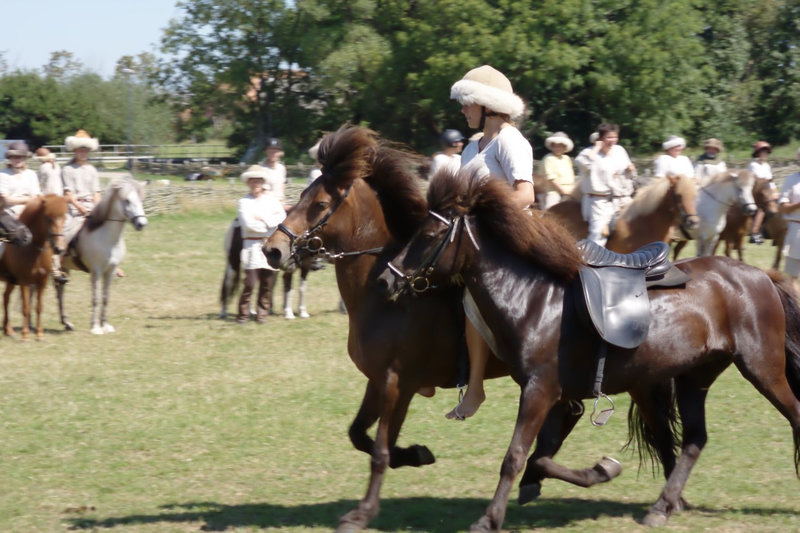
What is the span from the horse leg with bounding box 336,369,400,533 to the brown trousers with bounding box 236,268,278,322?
7.69m

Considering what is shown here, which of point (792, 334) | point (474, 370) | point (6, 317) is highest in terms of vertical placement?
point (792, 334)

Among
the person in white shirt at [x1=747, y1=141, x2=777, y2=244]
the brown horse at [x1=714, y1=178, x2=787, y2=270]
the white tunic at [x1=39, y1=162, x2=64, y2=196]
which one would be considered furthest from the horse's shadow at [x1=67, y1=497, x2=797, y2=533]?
the person in white shirt at [x1=747, y1=141, x2=777, y2=244]

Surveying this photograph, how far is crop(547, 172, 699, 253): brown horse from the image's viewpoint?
41.6 ft

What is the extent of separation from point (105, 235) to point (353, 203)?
796 centimetres

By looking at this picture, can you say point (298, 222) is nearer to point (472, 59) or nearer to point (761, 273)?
point (761, 273)

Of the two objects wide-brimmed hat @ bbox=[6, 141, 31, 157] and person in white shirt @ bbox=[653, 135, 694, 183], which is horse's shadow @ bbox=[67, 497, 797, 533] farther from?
person in white shirt @ bbox=[653, 135, 694, 183]

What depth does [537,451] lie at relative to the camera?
18.8ft

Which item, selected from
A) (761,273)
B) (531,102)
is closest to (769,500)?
(761,273)

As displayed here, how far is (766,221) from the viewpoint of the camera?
56.4 feet

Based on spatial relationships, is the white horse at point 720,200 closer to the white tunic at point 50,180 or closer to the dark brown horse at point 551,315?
the white tunic at point 50,180

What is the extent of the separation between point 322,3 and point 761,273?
40.1 metres

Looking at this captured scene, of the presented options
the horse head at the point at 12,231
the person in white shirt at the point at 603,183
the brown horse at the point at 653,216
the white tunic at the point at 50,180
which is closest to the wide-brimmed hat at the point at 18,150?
the white tunic at the point at 50,180

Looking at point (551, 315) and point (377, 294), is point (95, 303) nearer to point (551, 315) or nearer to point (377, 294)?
point (377, 294)

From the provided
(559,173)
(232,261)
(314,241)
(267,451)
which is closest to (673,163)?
(559,173)
